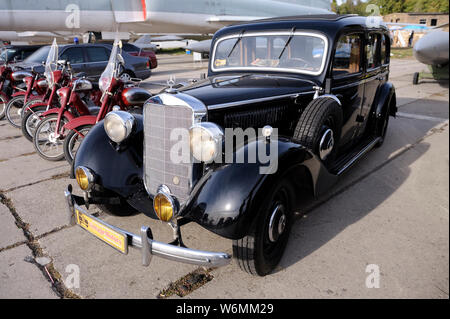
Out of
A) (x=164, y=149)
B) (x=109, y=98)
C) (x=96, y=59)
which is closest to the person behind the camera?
(x=164, y=149)

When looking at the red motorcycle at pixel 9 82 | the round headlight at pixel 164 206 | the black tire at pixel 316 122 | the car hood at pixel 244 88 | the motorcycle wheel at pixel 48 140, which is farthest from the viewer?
the red motorcycle at pixel 9 82

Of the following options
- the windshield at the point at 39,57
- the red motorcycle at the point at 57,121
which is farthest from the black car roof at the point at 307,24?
the windshield at the point at 39,57

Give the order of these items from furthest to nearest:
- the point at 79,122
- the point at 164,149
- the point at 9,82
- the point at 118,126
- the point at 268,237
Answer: the point at 9,82
the point at 79,122
the point at 118,126
the point at 164,149
the point at 268,237

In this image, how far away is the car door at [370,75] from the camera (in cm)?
421

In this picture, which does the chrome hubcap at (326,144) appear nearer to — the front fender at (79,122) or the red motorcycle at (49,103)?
the front fender at (79,122)

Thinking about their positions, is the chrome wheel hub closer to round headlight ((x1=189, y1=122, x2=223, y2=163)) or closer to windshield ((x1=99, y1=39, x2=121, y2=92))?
windshield ((x1=99, y1=39, x2=121, y2=92))

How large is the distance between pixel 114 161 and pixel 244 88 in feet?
4.21

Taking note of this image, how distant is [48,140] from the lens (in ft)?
15.9

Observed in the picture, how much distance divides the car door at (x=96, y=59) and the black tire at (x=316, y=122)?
25.1 feet

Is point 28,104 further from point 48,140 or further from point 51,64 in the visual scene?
point 48,140

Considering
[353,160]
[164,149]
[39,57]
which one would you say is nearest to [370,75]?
[353,160]
